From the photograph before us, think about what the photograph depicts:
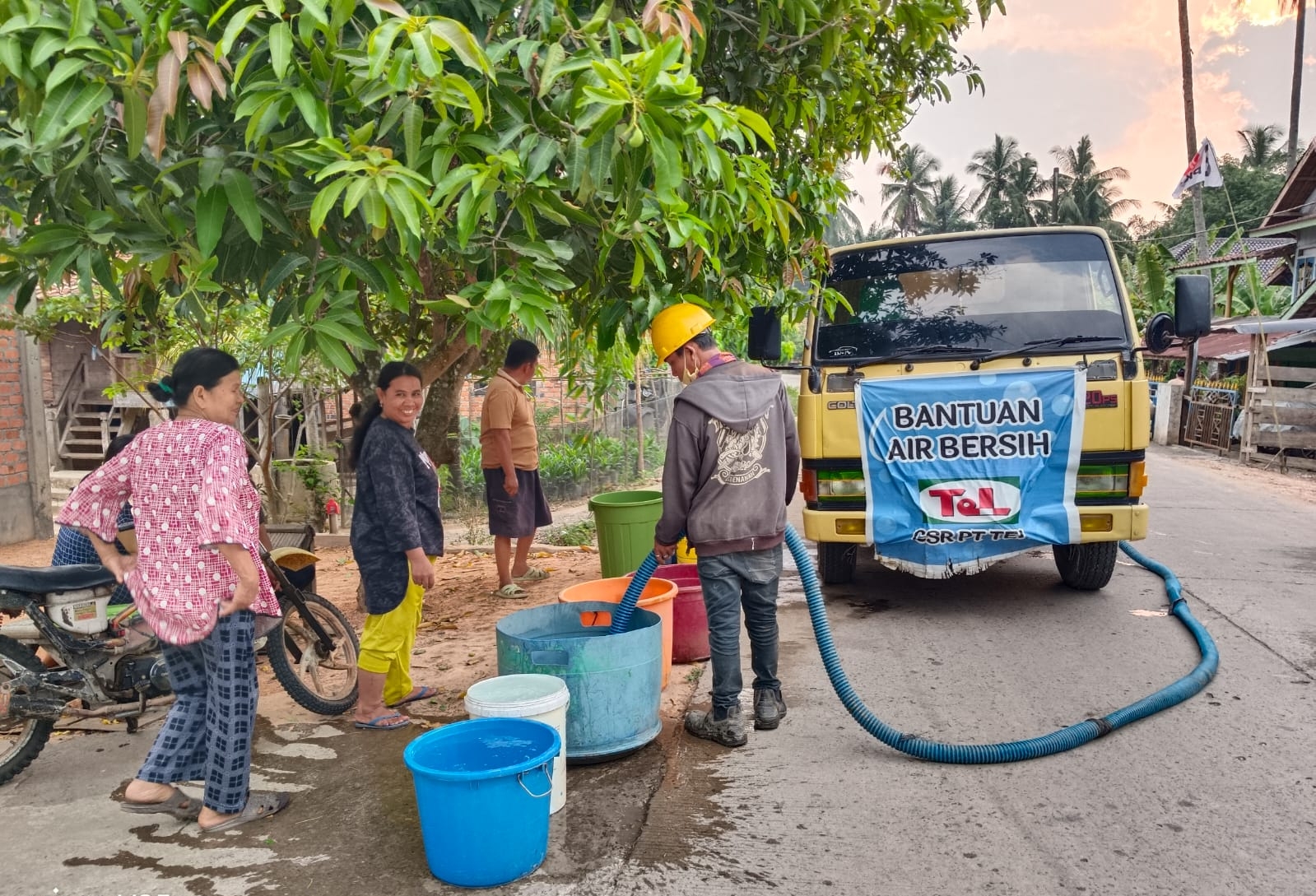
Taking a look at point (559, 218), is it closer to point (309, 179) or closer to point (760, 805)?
point (309, 179)

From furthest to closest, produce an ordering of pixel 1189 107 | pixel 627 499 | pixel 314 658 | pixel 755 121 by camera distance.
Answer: pixel 1189 107 < pixel 627 499 < pixel 314 658 < pixel 755 121

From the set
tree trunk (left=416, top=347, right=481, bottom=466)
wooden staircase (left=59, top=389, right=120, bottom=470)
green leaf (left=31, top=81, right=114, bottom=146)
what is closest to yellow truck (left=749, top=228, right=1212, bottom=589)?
tree trunk (left=416, top=347, right=481, bottom=466)

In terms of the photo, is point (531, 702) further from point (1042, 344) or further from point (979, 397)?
point (1042, 344)

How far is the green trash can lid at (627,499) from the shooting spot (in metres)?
6.95

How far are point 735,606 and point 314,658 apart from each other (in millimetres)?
2218

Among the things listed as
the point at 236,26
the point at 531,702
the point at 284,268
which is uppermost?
the point at 236,26

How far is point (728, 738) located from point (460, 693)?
→ 1.56m

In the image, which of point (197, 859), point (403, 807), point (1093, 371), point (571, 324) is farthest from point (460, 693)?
point (1093, 371)

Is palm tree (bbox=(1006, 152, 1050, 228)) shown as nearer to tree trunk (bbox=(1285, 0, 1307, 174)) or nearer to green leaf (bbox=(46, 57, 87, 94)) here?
tree trunk (bbox=(1285, 0, 1307, 174))

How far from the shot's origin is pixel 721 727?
4324 mm

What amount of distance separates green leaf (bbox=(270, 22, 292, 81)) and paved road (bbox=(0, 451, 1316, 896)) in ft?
8.18

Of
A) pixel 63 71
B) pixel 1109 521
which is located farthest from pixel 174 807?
pixel 1109 521

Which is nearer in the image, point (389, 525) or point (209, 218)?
point (209, 218)

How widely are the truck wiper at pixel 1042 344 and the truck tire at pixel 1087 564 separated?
1.34 meters
